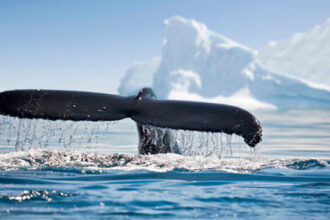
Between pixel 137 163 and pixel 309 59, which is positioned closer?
pixel 137 163

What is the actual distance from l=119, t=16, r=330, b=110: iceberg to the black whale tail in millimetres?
41903

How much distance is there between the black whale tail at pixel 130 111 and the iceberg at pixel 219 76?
1650 inches

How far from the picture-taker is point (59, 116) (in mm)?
5273

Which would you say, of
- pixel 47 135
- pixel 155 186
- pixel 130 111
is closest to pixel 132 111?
pixel 130 111

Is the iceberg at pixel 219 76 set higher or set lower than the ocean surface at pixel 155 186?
higher

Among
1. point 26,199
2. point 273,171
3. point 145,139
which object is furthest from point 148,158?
point 26,199

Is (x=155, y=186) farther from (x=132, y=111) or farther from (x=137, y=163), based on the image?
(x=137, y=163)

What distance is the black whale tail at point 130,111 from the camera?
198 inches

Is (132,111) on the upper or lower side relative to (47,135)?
upper

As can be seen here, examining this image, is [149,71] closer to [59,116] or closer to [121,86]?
[121,86]

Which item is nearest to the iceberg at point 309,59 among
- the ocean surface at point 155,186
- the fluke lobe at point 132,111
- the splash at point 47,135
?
the splash at point 47,135

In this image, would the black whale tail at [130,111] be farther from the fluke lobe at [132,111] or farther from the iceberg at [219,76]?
the iceberg at [219,76]

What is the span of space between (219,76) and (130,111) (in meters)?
44.0

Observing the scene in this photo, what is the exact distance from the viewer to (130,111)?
18.0 feet
